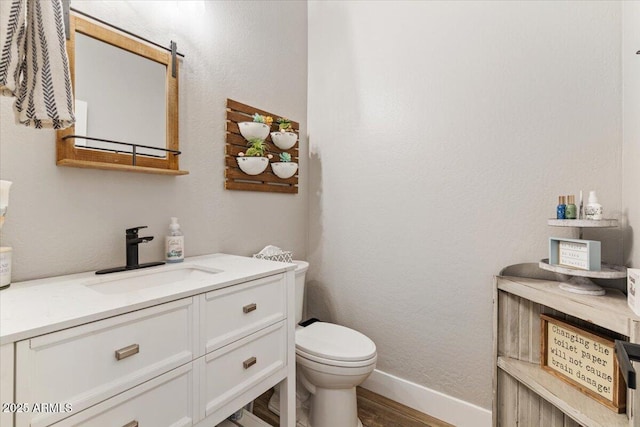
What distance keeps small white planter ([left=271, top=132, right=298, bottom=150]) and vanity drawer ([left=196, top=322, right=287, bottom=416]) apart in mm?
1091

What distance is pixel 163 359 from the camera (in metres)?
0.88

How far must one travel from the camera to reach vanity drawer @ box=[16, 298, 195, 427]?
0.66m

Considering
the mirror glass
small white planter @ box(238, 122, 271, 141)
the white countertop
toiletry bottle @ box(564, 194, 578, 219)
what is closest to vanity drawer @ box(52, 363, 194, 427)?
the white countertop

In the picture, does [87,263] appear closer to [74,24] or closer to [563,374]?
[74,24]

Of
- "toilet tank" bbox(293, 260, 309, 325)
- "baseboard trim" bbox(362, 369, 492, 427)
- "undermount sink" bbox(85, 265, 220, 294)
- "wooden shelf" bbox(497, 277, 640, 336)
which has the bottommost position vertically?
"baseboard trim" bbox(362, 369, 492, 427)

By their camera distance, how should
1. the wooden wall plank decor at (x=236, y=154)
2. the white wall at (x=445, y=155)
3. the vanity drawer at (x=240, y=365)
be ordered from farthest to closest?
the wooden wall plank decor at (x=236, y=154), the white wall at (x=445, y=155), the vanity drawer at (x=240, y=365)

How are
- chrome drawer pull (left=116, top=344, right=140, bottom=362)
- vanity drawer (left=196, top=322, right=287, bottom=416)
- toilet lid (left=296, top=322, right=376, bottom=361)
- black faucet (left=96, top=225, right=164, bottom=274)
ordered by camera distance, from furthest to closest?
toilet lid (left=296, top=322, right=376, bottom=361) < black faucet (left=96, top=225, right=164, bottom=274) < vanity drawer (left=196, top=322, right=287, bottom=416) < chrome drawer pull (left=116, top=344, right=140, bottom=362)

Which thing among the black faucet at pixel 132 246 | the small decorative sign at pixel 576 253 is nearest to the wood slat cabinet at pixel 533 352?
the small decorative sign at pixel 576 253

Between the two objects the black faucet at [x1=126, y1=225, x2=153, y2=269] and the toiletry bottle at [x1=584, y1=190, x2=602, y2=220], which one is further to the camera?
the black faucet at [x1=126, y1=225, x2=153, y2=269]

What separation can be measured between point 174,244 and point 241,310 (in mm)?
484

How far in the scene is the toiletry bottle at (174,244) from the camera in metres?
1.35

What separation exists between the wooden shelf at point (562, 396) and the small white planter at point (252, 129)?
1.59m

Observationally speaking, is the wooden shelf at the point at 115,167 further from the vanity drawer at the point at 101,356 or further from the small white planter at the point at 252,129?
the vanity drawer at the point at 101,356

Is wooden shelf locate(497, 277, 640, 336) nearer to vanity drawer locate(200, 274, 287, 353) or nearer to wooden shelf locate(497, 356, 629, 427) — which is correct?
wooden shelf locate(497, 356, 629, 427)
